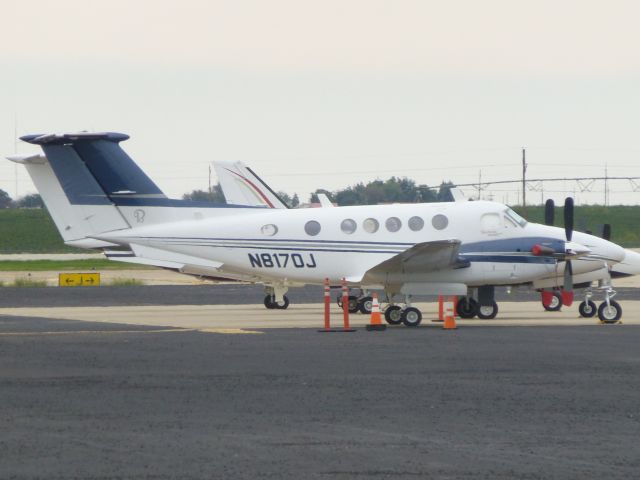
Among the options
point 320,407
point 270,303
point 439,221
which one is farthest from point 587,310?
point 320,407

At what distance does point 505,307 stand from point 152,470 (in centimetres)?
2758

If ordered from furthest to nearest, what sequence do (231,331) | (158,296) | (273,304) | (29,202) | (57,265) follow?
(29,202) → (57,265) → (158,296) → (273,304) → (231,331)

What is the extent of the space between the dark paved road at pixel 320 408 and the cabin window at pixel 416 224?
6.68 m

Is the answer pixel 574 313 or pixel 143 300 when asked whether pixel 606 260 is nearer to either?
pixel 574 313

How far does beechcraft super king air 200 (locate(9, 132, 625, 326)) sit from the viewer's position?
30219mm

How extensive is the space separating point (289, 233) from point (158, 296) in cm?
1365

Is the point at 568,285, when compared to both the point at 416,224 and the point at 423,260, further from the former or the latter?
the point at 416,224

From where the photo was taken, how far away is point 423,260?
29.2 metres

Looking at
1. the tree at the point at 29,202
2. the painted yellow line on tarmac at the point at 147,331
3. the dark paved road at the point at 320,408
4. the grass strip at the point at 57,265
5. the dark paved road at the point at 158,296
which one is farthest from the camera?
the tree at the point at 29,202

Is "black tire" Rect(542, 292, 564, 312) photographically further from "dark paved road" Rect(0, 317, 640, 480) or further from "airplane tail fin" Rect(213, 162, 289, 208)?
"airplane tail fin" Rect(213, 162, 289, 208)

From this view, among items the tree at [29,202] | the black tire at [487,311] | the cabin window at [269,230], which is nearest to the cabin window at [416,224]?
the black tire at [487,311]

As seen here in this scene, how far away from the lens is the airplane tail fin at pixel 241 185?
4356cm

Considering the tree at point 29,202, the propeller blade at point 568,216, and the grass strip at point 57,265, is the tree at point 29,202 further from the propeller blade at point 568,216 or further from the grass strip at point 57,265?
the propeller blade at point 568,216

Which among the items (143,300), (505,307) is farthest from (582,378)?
(143,300)
